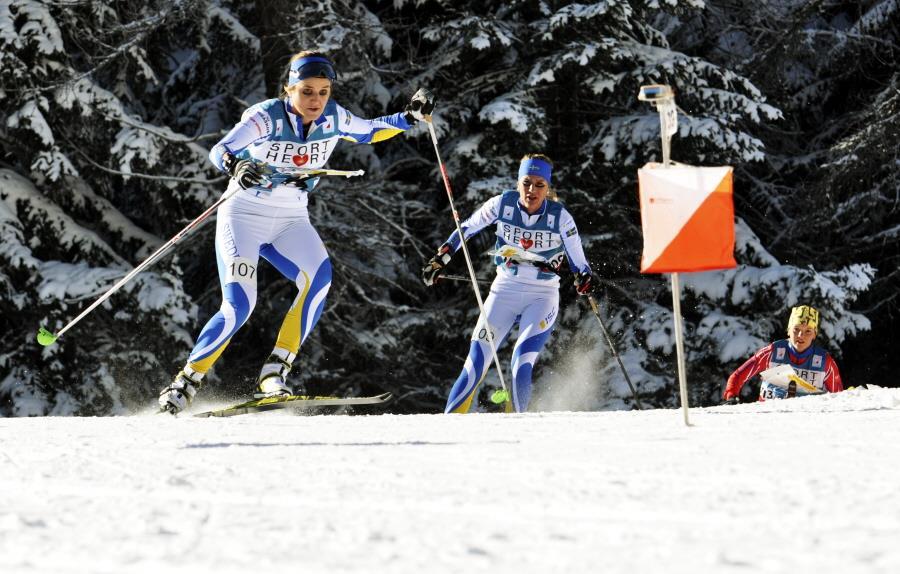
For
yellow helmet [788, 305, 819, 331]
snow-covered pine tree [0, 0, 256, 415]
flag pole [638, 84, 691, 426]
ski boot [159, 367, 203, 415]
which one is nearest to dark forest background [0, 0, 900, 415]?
snow-covered pine tree [0, 0, 256, 415]

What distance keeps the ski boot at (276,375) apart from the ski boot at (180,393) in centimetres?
38

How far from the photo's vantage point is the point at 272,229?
6879 mm

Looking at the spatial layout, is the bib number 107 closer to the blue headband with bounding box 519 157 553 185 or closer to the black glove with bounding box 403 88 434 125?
the black glove with bounding box 403 88 434 125

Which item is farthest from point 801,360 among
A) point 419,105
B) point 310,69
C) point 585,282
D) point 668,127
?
point 668,127

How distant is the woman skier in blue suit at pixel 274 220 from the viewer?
667 centimetres

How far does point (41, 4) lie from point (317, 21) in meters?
3.23

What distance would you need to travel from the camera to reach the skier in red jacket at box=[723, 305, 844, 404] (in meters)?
8.99

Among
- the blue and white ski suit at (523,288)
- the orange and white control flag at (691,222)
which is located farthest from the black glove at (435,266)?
Answer: the orange and white control flag at (691,222)

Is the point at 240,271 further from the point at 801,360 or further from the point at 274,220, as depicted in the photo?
the point at 801,360

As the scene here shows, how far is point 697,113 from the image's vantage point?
15703mm

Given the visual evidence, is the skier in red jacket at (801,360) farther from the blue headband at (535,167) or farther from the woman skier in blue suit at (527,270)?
the blue headband at (535,167)

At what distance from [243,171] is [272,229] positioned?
588 mm

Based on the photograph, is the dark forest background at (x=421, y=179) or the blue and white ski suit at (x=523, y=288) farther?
the dark forest background at (x=421, y=179)

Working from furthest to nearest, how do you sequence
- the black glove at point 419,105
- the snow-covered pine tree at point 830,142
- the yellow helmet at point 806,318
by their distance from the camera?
the snow-covered pine tree at point 830,142
the yellow helmet at point 806,318
the black glove at point 419,105
